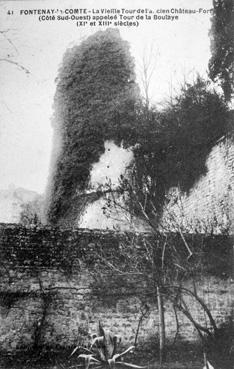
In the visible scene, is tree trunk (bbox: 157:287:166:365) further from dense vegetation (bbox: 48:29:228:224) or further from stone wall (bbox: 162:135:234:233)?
dense vegetation (bbox: 48:29:228:224)

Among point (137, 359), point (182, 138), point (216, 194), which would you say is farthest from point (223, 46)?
point (137, 359)

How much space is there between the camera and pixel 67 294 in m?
9.10

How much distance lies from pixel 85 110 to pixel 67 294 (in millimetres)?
12332

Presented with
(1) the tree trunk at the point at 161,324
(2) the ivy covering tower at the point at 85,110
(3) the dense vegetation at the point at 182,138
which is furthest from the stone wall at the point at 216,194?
(2) the ivy covering tower at the point at 85,110

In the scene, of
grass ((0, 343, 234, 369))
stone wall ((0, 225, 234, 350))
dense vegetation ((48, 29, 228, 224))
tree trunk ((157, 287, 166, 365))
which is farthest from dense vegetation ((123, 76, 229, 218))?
grass ((0, 343, 234, 369))

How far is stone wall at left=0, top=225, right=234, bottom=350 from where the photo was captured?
8.76 metres

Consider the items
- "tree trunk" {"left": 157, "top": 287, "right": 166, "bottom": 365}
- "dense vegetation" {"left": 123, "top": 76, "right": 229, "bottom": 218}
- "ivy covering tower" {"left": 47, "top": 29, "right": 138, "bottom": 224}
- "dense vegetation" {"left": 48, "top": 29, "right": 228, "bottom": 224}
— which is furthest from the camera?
"ivy covering tower" {"left": 47, "top": 29, "right": 138, "bottom": 224}

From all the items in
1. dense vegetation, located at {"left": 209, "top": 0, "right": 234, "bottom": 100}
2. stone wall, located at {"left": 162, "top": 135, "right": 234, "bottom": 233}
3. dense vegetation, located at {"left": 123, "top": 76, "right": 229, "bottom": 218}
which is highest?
dense vegetation, located at {"left": 209, "top": 0, "right": 234, "bottom": 100}

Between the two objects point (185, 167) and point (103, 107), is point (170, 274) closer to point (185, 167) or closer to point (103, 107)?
point (185, 167)

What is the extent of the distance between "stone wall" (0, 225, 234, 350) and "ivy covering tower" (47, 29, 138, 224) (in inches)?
379

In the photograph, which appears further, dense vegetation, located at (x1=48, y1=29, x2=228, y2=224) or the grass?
dense vegetation, located at (x1=48, y1=29, x2=228, y2=224)

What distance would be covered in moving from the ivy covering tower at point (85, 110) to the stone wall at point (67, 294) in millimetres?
9624

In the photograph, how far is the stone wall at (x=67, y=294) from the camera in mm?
8758

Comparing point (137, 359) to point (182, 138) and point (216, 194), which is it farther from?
point (182, 138)
